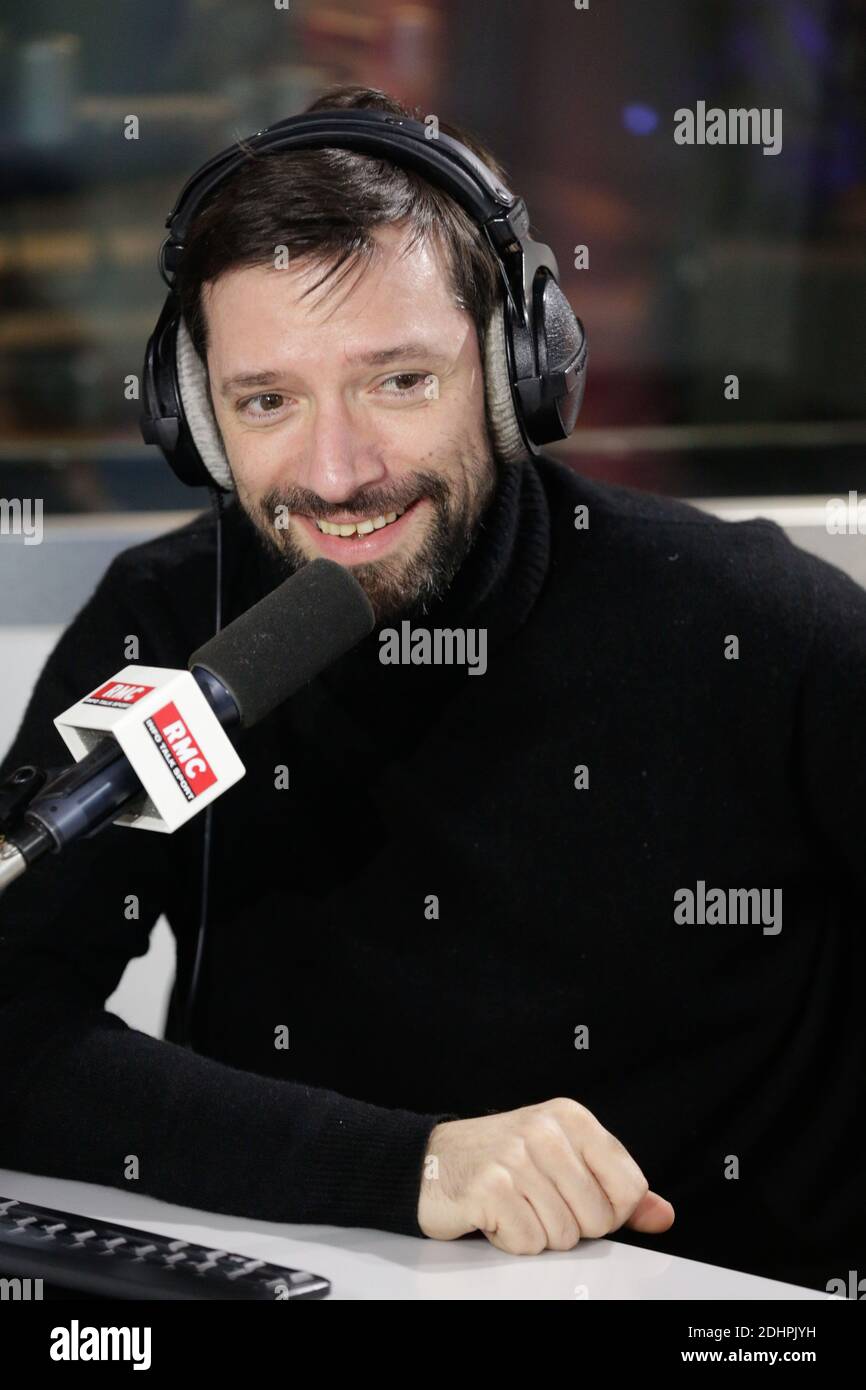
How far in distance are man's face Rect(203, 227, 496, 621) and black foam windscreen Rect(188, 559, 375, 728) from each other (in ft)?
0.78

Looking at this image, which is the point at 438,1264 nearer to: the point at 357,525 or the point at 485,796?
the point at 485,796

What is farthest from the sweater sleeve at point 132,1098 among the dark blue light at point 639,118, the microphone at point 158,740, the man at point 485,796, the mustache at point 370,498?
the dark blue light at point 639,118

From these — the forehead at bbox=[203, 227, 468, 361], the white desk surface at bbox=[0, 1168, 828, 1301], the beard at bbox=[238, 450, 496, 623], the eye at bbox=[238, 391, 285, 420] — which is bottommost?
the white desk surface at bbox=[0, 1168, 828, 1301]

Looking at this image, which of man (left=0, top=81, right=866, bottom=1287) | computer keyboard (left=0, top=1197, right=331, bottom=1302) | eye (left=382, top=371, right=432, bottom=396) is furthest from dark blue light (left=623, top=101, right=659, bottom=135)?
computer keyboard (left=0, top=1197, right=331, bottom=1302)

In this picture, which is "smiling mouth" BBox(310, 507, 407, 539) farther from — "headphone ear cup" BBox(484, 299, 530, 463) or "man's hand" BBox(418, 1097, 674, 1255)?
"man's hand" BBox(418, 1097, 674, 1255)

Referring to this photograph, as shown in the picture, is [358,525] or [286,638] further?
[358,525]

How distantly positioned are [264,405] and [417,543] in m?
0.15

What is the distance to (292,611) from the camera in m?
0.90

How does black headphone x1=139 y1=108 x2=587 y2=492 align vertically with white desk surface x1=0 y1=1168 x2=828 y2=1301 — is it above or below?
above

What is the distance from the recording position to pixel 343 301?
3.72 feet

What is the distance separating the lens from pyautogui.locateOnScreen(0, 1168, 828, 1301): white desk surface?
0.87 meters

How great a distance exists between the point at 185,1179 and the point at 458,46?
4.82ft

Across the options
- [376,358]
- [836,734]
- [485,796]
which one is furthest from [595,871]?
[376,358]

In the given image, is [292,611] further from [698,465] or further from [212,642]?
[698,465]
